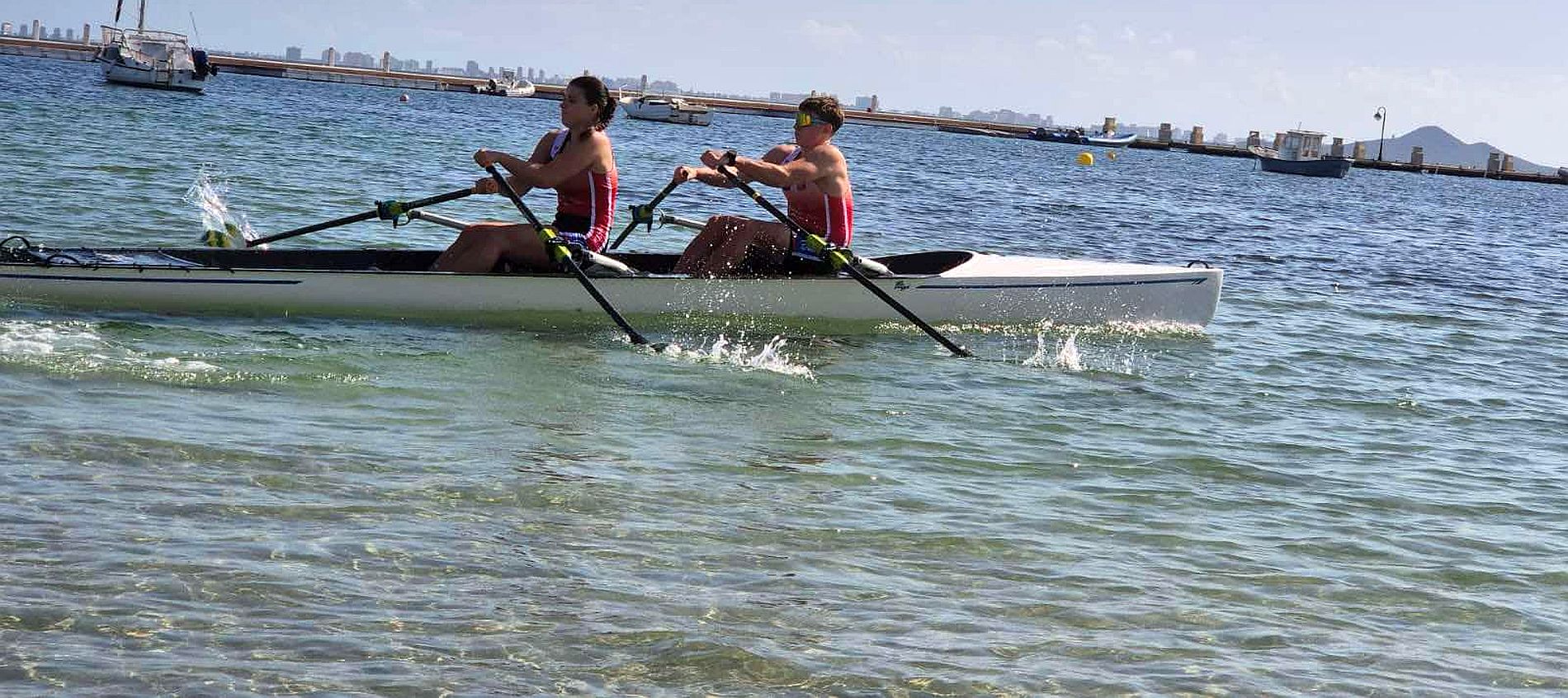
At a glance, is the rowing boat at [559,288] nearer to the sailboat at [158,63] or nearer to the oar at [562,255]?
the oar at [562,255]

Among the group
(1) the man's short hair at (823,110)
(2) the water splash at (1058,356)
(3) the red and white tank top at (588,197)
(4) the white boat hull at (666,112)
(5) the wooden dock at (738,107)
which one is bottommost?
(2) the water splash at (1058,356)

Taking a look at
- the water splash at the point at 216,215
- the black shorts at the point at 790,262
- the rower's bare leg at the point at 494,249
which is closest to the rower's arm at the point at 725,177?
the black shorts at the point at 790,262

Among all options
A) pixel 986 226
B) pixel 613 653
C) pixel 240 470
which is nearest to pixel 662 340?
pixel 240 470

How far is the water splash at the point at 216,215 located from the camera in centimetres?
1212

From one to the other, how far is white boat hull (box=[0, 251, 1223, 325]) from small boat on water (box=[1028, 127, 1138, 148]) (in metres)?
113

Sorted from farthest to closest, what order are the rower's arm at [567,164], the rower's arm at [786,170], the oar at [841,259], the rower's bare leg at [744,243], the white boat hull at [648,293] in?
the rower's bare leg at [744,243] → the oar at [841,259] → the rower's arm at [786,170] → the rower's arm at [567,164] → the white boat hull at [648,293]

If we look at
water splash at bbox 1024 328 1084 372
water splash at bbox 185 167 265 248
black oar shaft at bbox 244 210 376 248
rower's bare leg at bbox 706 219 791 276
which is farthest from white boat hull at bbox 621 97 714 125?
water splash at bbox 1024 328 1084 372

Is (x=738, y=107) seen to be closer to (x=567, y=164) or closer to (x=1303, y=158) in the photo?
(x=1303, y=158)

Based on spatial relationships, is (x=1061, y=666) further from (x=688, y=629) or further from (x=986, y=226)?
(x=986, y=226)

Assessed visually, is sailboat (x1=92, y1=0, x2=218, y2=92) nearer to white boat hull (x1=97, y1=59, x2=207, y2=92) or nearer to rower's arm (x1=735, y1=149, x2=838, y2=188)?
white boat hull (x1=97, y1=59, x2=207, y2=92)

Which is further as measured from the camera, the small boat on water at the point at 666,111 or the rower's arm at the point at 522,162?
the small boat on water at the point at 666,111

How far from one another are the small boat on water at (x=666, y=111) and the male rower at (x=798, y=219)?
86.6 m

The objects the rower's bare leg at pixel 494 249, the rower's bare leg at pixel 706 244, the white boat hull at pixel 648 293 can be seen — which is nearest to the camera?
the white boat hull at pixel 648 293

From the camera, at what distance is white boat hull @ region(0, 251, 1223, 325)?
989cm
